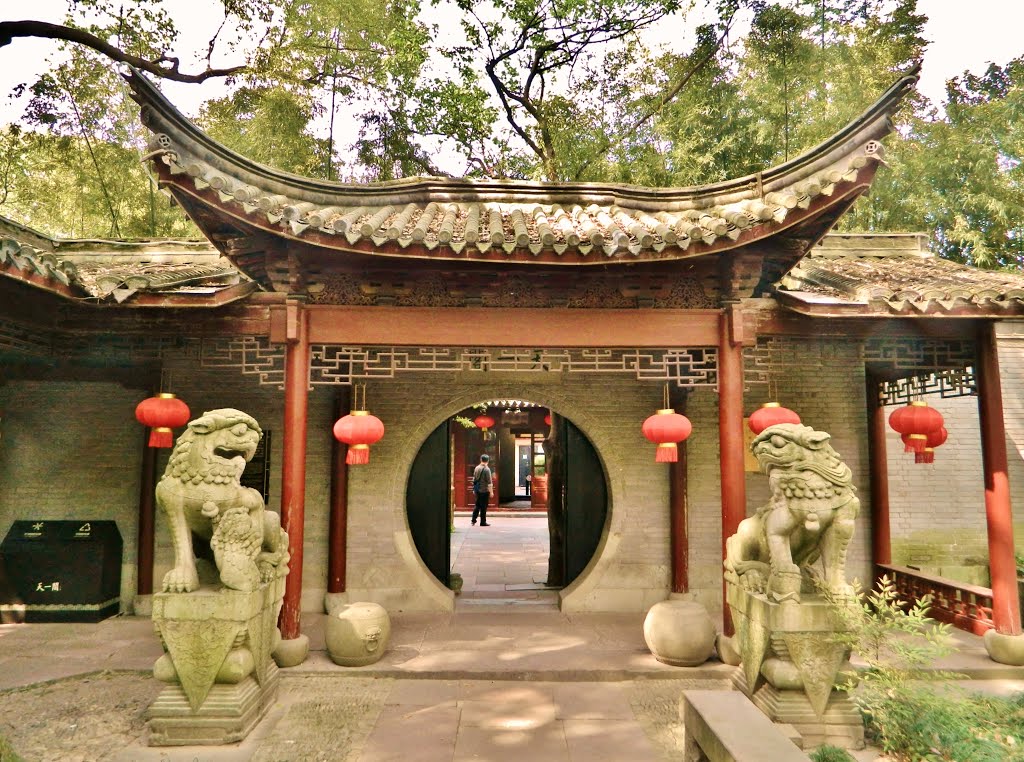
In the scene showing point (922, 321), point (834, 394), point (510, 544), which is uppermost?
point (922, 321)

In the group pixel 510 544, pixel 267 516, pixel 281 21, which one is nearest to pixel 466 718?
pixel 267 516

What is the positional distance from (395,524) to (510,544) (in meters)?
5.93

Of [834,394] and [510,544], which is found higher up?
[834,394]

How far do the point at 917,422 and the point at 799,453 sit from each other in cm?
250

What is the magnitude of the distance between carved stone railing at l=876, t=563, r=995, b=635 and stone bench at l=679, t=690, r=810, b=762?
4.22m

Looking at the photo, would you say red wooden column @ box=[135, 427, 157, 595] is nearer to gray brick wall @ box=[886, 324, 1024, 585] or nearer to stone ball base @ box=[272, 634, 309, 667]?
stone ball base @ box=[272, 634, 309, 667]

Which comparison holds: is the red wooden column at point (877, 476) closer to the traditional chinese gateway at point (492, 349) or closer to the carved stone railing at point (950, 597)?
the traditional chinese gateway at point (492, 349)

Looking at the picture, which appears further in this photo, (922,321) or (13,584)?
(13,584)

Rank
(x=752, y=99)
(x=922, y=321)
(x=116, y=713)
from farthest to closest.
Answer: (x=752, y=99), (x=922, y=321), (x=116, y=713)

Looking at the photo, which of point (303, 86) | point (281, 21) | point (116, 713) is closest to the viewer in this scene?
point (116, 713)

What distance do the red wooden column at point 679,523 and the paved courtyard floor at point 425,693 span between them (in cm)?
72

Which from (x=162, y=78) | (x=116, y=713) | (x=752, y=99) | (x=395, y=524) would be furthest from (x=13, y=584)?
(x=752, y=99)

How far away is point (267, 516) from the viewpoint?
4.45m

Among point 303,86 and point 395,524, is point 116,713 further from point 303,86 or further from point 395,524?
point 303,86
